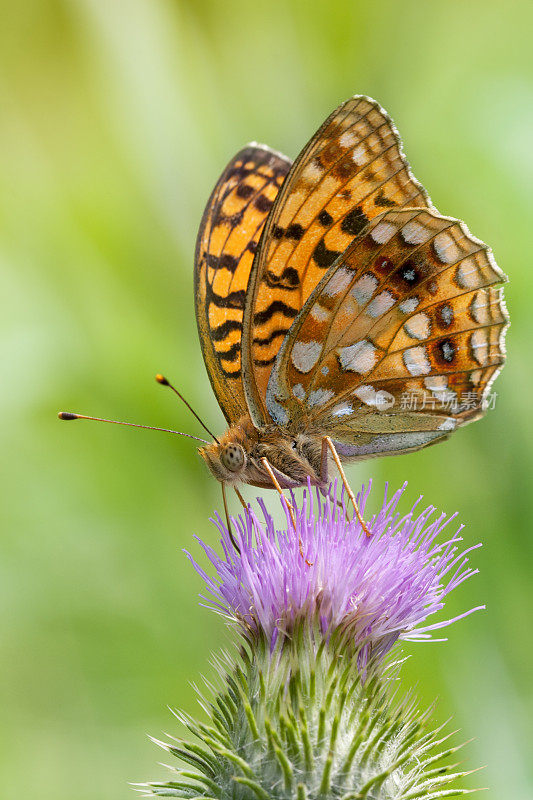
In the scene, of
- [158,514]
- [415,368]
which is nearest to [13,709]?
[158,514]

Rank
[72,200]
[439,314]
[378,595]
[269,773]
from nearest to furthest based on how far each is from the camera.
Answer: [269,773], [378,595], [439,314], [72,200]

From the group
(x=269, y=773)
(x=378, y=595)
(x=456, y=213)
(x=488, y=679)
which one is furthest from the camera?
(x=456, y=213)

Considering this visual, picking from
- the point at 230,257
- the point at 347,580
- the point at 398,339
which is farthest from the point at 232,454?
the point at 230,257

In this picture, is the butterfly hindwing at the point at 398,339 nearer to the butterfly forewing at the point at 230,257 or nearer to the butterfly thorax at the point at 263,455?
the butterfly thorax at the point at 263,455

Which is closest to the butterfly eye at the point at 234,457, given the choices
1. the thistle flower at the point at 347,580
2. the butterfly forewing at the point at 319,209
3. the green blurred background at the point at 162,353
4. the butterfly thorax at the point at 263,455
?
the butterfly thorax at the point at 263,455

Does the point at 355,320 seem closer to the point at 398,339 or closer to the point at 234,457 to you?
the point at 398,339

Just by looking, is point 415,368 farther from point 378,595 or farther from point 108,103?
point 108,103

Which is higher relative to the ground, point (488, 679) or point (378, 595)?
point (378, 595)
